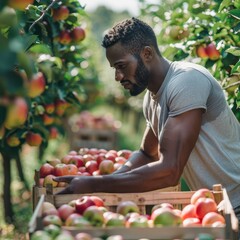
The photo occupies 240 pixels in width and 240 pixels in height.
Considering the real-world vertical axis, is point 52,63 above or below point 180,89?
below

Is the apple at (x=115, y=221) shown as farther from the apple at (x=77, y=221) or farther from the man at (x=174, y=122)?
the man at (x=174, y=122)

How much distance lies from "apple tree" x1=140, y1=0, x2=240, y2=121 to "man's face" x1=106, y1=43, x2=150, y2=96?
778mm

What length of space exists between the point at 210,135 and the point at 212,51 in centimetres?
167

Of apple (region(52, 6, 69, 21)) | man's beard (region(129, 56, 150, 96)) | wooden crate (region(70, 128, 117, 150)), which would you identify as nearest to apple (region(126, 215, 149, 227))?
man's beard (region(129, 56, 150, 96))

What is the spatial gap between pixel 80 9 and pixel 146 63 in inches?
76.2

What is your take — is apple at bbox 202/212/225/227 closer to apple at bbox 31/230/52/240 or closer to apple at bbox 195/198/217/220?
apple at bbox 195/198/217/220

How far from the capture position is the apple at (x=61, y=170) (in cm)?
429

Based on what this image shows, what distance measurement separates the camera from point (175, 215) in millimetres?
2809

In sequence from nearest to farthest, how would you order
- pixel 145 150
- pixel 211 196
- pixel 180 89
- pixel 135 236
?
pixel 135 236 < pixel 211 196 < pixel 180 89 < pixel 145 150

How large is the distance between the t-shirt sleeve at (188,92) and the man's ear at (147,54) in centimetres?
32

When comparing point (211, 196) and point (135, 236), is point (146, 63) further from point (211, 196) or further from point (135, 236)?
point (135, 236)

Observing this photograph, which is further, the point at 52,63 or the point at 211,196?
the point at 52,63

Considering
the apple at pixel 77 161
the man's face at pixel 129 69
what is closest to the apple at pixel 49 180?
the apple at pixel 77 161

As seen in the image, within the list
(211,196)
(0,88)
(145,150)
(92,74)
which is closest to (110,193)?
(211,196)
